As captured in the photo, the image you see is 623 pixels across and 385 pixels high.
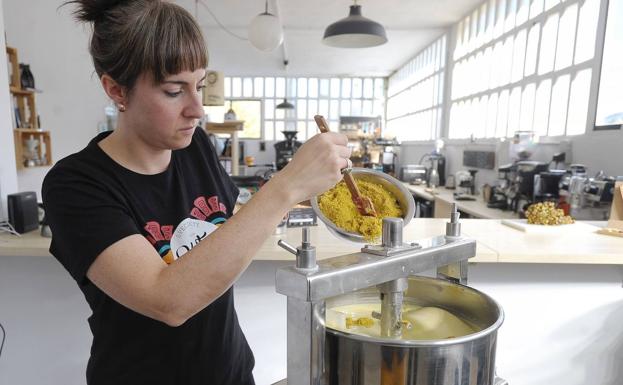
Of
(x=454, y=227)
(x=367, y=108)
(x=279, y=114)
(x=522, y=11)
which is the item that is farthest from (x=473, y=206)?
(x=279, y=114)

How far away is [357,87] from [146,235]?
35.4 ft

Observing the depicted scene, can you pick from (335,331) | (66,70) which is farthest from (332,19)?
(335,331)

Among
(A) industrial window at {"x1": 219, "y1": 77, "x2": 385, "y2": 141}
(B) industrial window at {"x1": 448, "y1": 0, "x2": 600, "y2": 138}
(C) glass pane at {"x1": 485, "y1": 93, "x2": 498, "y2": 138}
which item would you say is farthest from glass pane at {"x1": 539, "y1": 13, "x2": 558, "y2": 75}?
(A) industrial window at {"x1": 219, "y1": 77, "x2": 385, "y2": 141}

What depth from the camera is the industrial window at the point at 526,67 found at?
10.9 feet

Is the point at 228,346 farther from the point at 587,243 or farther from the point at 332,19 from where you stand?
the point at 332,19

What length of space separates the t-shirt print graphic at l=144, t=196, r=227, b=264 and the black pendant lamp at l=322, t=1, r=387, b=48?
8.07ft

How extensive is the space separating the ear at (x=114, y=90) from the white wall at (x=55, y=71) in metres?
4.24

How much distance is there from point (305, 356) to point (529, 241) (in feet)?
5.15

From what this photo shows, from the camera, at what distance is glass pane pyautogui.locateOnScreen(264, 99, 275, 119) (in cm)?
1109

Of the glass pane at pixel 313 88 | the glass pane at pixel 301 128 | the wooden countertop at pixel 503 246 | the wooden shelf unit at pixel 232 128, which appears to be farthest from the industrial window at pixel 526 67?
the glass pane at pixel 301 128

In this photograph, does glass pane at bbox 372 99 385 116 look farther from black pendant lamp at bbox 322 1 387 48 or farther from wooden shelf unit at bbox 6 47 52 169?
wooden shelf unit at bbox 6 47 52 169

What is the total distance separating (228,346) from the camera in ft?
3.18

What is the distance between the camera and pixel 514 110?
4.32 m

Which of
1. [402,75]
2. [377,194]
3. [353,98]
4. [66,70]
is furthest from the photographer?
[353,98]
